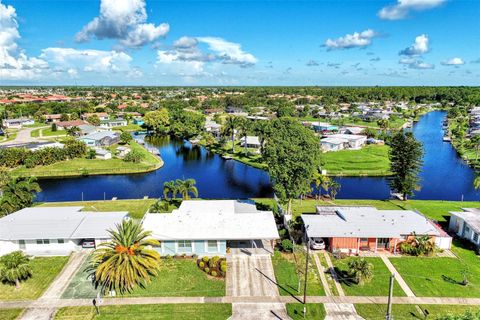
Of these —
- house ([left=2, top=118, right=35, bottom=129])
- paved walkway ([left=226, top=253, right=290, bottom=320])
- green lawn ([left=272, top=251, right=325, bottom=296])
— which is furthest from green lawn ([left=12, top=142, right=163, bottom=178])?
house ([left=2, top=118, right=35, bottom=129])

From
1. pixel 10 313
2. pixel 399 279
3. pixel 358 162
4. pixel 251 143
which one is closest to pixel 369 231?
pixel 399 279

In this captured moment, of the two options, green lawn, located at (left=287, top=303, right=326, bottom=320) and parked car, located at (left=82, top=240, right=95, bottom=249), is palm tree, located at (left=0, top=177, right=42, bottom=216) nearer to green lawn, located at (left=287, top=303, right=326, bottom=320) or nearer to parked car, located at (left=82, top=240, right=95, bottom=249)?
parked car, located at (left=82, top=240, right=95, bottom=249)

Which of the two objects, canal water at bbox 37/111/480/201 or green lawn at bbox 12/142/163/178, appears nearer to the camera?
canal water at bbox 37/111/480/201

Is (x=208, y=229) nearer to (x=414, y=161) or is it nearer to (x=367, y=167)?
(x=414, y=161)

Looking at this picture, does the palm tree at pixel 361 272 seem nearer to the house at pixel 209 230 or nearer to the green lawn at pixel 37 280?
the house at pixel 209 230

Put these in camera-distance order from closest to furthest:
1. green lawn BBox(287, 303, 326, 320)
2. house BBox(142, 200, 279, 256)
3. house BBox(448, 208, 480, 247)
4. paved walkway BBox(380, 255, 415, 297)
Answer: green lawn BBox(287, 303, 326, 320), paved walkway BBox(380, 255, 415, 297), house BBox(142, 200, 279, 256), house BBox(448, 208, 480, 247)

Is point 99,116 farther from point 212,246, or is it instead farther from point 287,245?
point 287,245

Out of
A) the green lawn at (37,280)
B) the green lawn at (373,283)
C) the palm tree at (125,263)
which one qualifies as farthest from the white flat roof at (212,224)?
the green lawn at (37,280)
